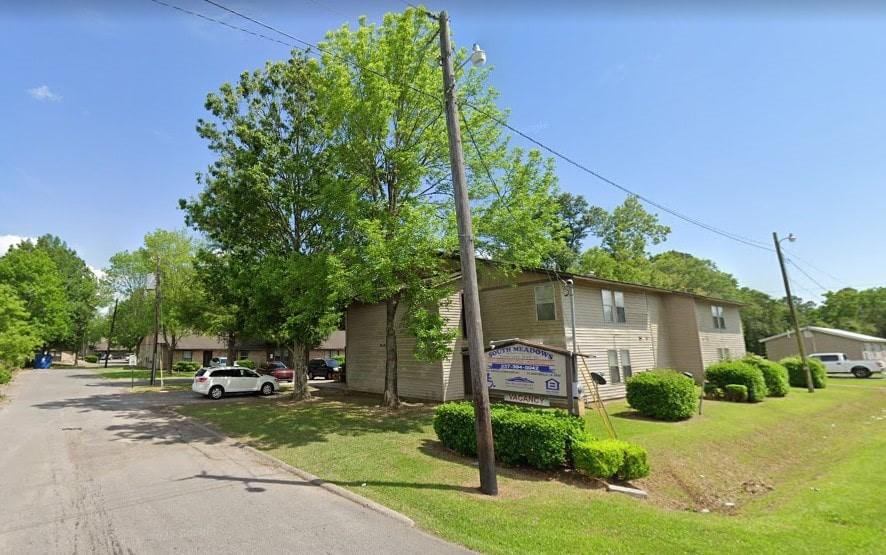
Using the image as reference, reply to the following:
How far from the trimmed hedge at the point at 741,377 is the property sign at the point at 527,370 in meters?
14.8

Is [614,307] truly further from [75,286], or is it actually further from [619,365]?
[75,286]

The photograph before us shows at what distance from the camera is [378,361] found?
2427 centimetres

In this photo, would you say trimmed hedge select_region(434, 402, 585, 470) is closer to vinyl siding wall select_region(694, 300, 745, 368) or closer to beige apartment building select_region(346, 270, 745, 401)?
beige apartment building select_region(346, 270, 745, 401)

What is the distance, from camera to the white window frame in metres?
19.9

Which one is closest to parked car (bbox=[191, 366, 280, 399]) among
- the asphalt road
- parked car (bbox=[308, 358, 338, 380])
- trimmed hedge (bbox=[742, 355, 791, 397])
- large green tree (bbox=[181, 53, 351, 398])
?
large green tree (bbox=[181, 53, 351, 398])

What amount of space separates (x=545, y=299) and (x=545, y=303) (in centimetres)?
18

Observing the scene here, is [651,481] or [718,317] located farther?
[718,317]

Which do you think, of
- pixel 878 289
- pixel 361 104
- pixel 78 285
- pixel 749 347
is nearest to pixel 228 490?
pixel 361 104

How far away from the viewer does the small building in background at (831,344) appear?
43562 millimetres

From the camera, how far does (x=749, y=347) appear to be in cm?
6394

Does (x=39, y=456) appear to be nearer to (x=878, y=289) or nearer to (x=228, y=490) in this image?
(x=228, y=490)

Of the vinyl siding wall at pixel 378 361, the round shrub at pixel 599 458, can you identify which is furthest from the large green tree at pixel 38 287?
the round shrub at pixel 599 458

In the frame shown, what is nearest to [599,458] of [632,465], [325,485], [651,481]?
[632,465]

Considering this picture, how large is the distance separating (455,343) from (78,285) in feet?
240
